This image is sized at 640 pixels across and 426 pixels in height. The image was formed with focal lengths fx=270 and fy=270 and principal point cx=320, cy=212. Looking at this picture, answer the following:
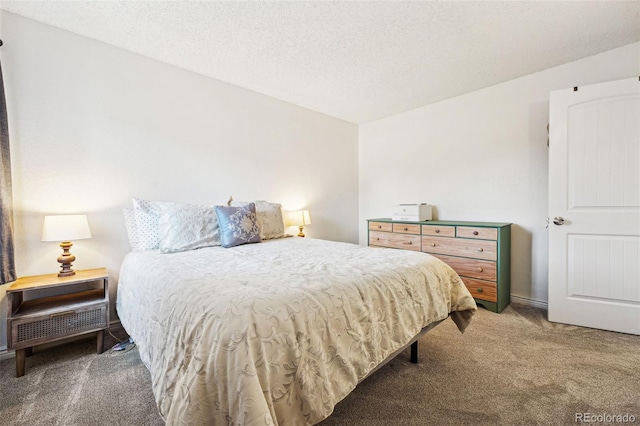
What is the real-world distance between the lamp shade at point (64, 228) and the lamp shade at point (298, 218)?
6.79 ft

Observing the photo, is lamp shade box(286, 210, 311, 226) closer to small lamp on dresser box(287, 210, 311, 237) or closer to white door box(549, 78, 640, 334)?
small lamp on dresser box(287, 210, 311, 237)

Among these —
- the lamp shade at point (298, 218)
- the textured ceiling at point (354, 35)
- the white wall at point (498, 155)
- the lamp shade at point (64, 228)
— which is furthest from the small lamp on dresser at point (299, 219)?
the lamp shade at point (64, 228)

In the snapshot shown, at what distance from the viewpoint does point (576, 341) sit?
6.85ft

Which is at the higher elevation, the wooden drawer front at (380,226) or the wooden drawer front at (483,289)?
the wooden drawer front at (380,226)

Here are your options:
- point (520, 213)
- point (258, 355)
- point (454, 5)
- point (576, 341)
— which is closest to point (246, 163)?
point (454, 5)

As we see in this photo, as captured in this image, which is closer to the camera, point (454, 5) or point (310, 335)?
point (310, 335)

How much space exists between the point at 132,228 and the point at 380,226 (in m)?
2.79

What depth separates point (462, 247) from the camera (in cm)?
291

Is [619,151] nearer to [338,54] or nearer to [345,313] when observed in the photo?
[338,54]

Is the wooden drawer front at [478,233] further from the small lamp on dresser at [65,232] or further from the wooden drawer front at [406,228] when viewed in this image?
the small lamp on dresser at [65,232]

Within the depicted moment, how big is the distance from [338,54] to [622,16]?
2.13m

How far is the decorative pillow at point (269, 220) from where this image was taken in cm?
280

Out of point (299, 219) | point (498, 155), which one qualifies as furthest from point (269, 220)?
point (498, 155)

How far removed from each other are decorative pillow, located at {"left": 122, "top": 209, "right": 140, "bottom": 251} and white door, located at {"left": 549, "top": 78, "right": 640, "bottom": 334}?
370 centimetres
